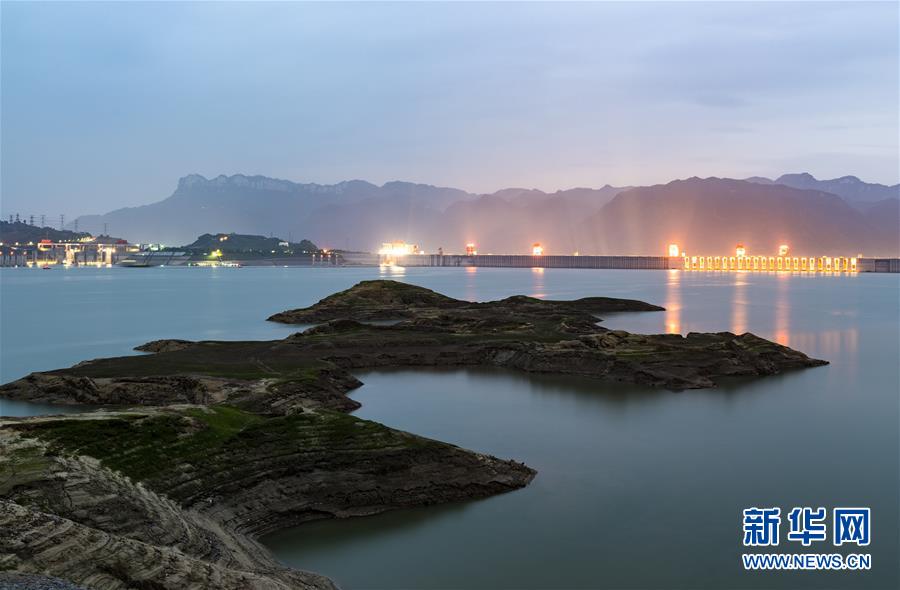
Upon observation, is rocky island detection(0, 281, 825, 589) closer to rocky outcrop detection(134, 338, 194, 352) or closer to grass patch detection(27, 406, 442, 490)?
grass patch detection(27, 406, 442, 490)

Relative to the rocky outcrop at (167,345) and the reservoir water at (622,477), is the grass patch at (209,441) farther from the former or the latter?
the rocky outcrop at (167,345)

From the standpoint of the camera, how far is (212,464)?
49.8 ft

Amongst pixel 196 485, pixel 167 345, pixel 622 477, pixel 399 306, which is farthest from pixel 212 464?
pixel 399 306

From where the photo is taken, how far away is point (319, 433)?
1683cm

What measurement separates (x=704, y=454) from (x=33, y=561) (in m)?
17.3

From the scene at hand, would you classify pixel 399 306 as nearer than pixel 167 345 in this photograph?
No

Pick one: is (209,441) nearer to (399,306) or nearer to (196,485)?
(196,485)

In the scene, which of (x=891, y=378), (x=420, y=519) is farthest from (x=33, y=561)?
(x=891, y=378)

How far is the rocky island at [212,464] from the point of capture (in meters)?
9.84

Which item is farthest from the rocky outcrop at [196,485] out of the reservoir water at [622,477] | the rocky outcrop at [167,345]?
the rocky outcrop at [167,345]

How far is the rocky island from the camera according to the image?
9844mm

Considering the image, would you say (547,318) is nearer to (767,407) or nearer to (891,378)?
(891,378)

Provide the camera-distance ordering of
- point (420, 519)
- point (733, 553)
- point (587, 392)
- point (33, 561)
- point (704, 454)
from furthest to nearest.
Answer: point (587, 392) < point (704, 454) < point (420, 519) < point (733, 553) < point (33, 561)

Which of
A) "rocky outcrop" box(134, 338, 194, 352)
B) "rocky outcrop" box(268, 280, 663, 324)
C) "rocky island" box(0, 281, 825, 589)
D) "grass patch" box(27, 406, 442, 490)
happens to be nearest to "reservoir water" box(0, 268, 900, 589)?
"rocky island" box(0, 281, 825, 589)
